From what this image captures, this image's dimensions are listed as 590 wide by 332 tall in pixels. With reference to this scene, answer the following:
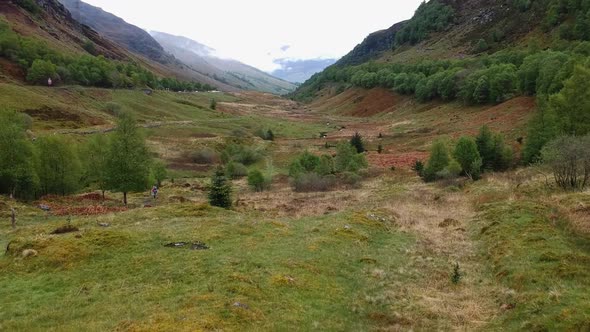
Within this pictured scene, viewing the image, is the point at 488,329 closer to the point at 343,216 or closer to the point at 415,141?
the point at 343,216

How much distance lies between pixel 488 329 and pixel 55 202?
1981 inches

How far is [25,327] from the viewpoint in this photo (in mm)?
15992

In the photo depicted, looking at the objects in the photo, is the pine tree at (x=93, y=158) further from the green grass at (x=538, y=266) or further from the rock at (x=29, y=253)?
the green grass at (x=538, y=266)

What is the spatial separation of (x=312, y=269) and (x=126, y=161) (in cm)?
3659

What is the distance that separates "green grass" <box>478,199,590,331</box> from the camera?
16672 mm

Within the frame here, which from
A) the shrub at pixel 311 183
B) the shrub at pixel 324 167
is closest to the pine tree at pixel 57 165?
the shrub at pixel 311 183

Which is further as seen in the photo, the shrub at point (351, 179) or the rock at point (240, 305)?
the shrub at point (351, 179)

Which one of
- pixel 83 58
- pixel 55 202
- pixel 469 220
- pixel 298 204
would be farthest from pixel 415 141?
pixel 83 58

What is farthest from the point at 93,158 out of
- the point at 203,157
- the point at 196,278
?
the point at 196,278

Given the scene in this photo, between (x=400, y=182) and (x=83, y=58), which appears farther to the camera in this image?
(x=83, y=58)

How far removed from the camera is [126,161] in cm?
5306

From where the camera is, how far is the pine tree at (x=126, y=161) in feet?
174

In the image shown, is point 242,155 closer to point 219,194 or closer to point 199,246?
point 219,194

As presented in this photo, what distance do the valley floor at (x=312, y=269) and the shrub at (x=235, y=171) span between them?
4705 cm
